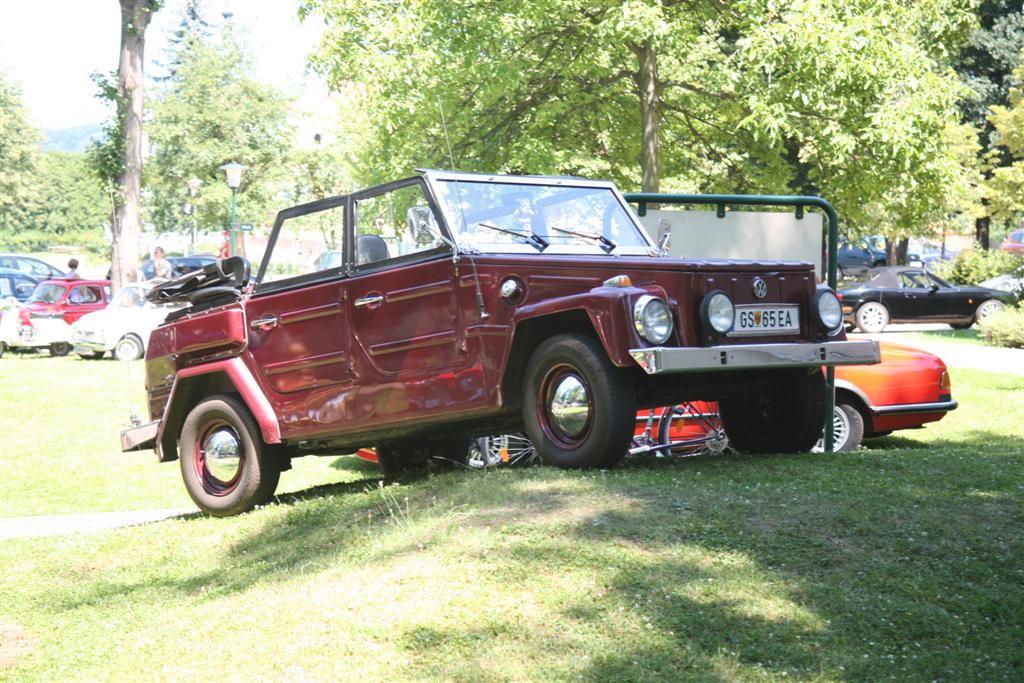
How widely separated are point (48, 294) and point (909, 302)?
19.9 m

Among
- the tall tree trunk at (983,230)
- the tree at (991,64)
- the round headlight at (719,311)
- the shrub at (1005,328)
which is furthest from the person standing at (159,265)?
the tall tree trunk at (983,230)

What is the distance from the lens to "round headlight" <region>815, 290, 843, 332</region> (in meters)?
7.70

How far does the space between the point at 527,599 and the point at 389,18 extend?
16.5 m

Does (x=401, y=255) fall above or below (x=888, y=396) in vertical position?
above

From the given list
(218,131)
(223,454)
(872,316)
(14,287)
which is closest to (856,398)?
(223,454)

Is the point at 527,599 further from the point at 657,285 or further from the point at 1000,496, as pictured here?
the point at 1000,496

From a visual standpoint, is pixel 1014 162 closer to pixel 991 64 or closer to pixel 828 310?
pixel 991 64

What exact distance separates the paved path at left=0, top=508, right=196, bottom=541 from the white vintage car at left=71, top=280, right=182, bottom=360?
16068 millimetres

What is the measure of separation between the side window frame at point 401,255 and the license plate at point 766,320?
1.72m

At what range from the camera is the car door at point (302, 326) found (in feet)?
27.4

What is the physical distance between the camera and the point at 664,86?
71.1 ft

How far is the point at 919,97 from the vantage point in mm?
19203

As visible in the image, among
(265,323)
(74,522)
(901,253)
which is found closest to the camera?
(265,323)

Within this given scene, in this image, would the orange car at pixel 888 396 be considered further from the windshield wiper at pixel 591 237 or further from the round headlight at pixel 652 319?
the round headlight at pixel 652 319
